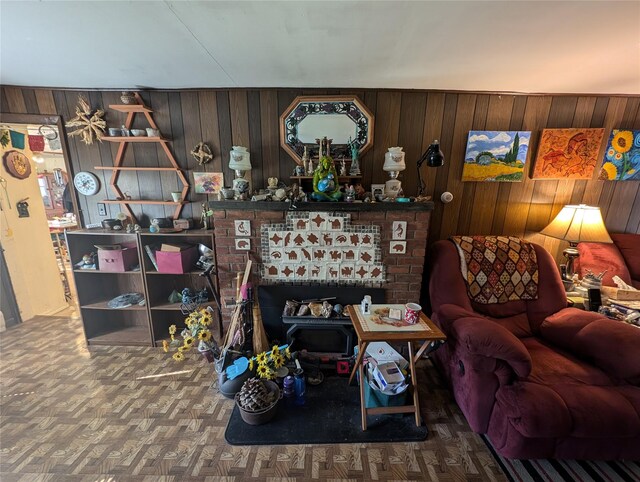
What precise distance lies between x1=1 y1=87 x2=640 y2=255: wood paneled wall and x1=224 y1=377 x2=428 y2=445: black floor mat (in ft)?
5.05

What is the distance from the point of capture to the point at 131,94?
2.08 m

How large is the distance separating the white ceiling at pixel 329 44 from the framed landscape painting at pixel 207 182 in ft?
2.36

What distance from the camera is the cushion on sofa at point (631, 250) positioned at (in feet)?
6.66

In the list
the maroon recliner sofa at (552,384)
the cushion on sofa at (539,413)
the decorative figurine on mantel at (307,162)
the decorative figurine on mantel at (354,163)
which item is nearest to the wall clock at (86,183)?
the decorative figurine on mantel at (307,162)

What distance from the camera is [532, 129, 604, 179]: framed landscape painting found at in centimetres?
209

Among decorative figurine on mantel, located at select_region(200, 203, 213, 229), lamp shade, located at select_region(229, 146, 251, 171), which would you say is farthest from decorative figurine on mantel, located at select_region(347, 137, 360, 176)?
decorative figurine on mantel, located at select_region(200, 203, 213, 229)

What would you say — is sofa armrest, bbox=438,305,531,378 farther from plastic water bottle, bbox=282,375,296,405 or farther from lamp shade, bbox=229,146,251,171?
lamp shade, bbox=229,146,251,171

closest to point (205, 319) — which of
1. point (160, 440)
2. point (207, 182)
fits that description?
point (160, 440)

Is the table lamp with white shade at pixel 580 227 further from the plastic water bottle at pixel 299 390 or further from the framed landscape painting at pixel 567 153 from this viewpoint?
the plastic water bottle at pixel 299 390

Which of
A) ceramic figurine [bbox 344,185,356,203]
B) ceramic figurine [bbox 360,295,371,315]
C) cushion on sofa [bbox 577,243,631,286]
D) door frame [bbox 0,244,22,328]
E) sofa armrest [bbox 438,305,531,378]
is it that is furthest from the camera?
door frame [bbox 0,244,22,328]

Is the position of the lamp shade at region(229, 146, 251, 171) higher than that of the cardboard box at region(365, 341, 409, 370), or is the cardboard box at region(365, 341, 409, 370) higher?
the lamp shade at region(229, 146, 251, 171)

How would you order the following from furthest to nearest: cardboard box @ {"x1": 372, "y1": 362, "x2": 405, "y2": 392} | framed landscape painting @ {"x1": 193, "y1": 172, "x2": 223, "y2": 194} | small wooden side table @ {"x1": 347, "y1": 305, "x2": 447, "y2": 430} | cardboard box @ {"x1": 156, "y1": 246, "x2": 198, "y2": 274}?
framed landscape painting @ {"x1": 193, "y1": 172, "x2": 223, "y2": 194}
cardboard box @ {"x1": 156, "y1": 246, "x2": 198, "y2": 274}
cardboard box @ {"x1": 372, "y1": 362, "x2": 405, "y2": 392}
small wooden side table @ {"x1": 347, "y1": 305, "x2": 447, "y2": 430}

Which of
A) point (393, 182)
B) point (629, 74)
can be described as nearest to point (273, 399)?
point (393, 182)

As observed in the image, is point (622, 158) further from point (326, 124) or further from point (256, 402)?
point (256, 402)
